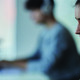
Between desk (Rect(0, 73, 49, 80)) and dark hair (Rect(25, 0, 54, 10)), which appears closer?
dark hair (Rect(25, 0, 54, 10))

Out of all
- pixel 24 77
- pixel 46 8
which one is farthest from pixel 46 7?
pixel 24 77

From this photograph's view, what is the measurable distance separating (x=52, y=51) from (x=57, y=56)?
5cm

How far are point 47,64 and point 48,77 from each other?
0.27 feet

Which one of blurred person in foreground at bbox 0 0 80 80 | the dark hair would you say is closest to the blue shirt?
blurred person in foreground at bbox 0 0 80 80

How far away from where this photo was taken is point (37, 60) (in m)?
1.52

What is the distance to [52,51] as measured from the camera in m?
1.50

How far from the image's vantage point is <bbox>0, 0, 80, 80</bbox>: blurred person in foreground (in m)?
1.47

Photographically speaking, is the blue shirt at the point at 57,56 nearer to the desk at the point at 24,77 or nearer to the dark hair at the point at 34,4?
the desk at the point at 24,77

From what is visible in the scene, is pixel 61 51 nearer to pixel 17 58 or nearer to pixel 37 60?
pixel 37 60

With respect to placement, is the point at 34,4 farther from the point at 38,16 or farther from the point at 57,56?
the point at 57,56

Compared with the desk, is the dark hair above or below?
above

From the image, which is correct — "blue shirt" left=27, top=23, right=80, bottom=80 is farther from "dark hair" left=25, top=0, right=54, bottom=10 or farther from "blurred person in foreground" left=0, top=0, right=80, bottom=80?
"dark hair" left=25, top=0, right=54, bottom=10

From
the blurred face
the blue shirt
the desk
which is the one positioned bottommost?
the desk

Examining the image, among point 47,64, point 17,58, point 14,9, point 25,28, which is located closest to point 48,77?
point 47,64
